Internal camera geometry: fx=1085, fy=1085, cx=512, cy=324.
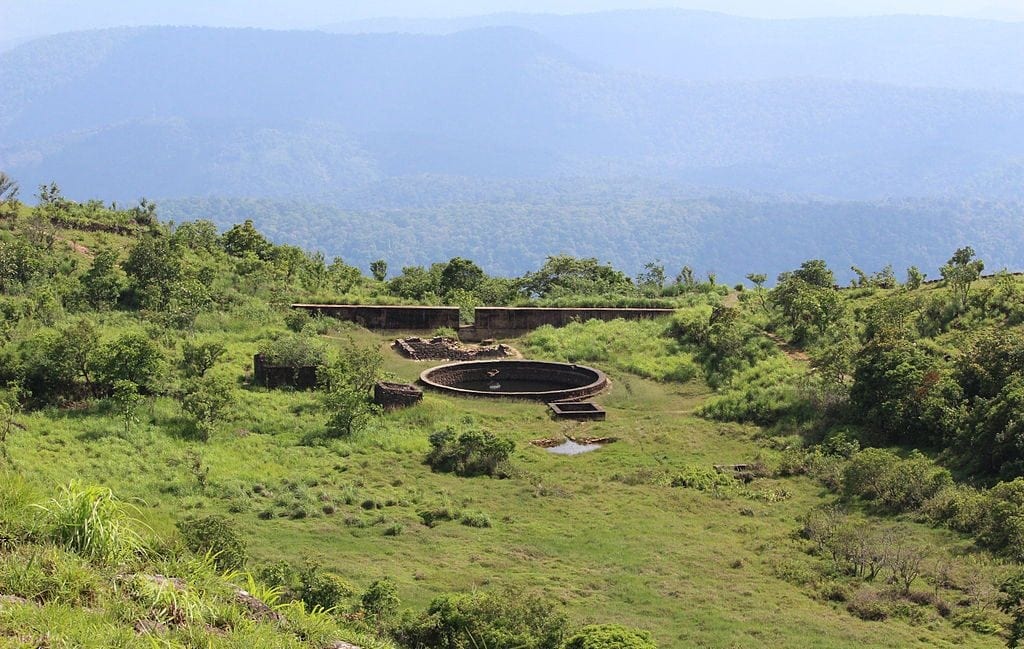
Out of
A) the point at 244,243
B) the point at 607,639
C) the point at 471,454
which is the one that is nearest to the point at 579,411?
the point at 471,454

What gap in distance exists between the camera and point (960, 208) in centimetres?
19950

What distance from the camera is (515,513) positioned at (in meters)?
22.0

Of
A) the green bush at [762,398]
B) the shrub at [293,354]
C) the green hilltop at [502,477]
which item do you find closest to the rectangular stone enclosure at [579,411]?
the green hilltop at [502,477]

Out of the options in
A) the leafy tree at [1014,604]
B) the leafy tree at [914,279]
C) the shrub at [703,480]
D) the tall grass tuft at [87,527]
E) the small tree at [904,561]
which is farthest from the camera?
the leafy tree at [914,279]

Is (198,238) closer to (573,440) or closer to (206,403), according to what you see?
(206,403)

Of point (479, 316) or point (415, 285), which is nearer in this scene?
point (479, 316)

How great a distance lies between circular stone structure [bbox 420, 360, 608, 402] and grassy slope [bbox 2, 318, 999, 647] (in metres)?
6.48

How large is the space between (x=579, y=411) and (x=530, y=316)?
15.3 metres

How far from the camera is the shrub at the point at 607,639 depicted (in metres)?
12.3

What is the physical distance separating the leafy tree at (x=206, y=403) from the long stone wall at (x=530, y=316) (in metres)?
20.4

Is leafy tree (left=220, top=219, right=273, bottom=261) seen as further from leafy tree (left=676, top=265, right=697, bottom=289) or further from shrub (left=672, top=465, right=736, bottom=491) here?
shrub (left=672, top=465, right=736, bottom=491)

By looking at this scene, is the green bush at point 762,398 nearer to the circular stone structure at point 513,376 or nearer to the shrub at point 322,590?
the circular stone structure at point 513,376

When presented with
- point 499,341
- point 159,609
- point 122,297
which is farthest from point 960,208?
point 159,609

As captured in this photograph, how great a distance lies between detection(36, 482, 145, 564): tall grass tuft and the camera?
27.5 ft
